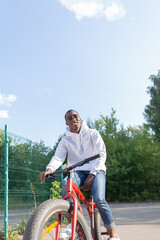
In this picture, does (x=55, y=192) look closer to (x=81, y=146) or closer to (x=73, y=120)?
(x=81, y=146)

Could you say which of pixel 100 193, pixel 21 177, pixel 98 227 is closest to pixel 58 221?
pixel 100 193

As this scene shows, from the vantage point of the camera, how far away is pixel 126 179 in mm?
17344

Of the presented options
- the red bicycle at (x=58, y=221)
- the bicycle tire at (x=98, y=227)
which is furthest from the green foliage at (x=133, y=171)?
the red bicycle at (x=58, y=221)

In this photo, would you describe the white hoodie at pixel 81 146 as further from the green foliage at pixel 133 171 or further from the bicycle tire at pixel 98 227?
the green foliage at pixel 133 171

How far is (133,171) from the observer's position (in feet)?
57.5

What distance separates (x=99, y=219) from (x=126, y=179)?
1447cm

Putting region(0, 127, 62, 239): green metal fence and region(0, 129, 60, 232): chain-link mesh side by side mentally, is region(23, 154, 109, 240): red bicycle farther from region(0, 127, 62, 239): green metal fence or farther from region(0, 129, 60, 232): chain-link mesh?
region(0, 129, 60, 232): chain-link mesh

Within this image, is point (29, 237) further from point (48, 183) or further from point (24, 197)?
point (48, 183)

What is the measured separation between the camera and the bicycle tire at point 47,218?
214 centimetres

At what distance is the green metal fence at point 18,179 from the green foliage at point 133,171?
1041 centimetres

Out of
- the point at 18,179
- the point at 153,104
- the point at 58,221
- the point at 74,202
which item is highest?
the point at 153,104

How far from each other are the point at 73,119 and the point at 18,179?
128 inches

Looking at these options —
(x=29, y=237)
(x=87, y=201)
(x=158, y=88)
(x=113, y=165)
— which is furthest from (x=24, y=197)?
(x=158, y=88)

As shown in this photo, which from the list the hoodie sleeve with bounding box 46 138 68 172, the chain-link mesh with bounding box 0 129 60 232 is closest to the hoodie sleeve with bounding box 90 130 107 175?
the hoodie sleeve with bounding box 46 138 68 172
